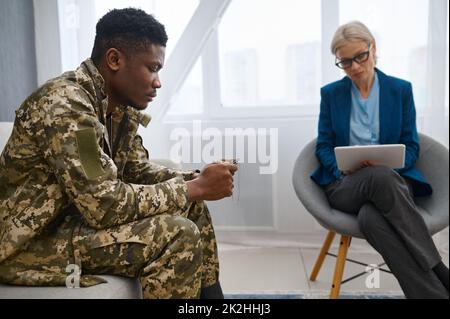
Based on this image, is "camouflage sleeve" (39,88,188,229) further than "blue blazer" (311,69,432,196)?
No

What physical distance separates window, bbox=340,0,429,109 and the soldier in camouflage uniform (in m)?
1.18

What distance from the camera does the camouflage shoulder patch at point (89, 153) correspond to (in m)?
0.68

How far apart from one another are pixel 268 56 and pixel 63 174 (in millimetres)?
→ 1259

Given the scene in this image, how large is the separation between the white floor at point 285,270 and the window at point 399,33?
0.74 m

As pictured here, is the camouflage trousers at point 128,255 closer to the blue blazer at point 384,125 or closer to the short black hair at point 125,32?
the short black hair at point 125,32

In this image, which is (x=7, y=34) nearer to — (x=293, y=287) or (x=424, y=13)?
(x=293, y=287)

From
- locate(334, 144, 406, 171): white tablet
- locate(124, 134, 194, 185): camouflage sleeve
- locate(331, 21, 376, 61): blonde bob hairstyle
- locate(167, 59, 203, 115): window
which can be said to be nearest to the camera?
locate(124, 134, 194, 185): camouflage sleeve

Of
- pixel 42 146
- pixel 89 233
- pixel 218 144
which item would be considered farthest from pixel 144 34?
pixel 218 144

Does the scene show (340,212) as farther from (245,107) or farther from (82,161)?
(82,161)

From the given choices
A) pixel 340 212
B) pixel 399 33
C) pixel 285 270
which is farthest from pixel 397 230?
pixel 399 33

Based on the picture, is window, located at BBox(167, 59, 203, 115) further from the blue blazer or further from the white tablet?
the white tablet

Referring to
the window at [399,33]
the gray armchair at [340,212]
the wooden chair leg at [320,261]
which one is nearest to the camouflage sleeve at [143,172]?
the gray armchair at [340,212]

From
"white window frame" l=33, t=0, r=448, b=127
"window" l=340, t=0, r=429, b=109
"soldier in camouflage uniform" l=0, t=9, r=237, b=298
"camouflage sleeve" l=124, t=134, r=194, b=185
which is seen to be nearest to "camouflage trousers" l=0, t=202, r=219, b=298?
"soldier in camouflage uniform" l=0, t=9, r=237, b=298

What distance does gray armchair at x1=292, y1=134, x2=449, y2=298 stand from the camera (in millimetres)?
1207
